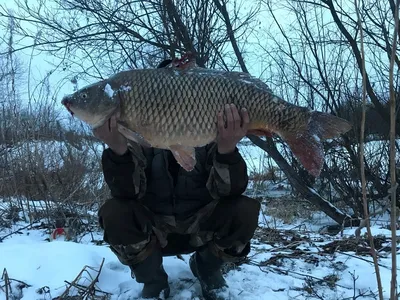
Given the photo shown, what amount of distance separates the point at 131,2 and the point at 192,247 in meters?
3.75

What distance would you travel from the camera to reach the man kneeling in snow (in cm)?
224

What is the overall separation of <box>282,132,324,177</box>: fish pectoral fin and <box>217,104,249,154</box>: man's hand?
0.21m

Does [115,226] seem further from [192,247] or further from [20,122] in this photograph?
[20,122]

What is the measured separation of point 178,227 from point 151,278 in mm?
297

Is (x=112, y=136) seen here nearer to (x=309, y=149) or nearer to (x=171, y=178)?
(x=171, y=178)

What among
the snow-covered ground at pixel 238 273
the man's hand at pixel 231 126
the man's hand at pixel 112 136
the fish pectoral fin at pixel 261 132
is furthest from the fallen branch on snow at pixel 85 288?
the fish pectoral fin at pixel 261 132

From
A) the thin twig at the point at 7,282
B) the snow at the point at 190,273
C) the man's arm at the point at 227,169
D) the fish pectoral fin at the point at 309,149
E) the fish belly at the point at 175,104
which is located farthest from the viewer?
the snow at the point at 190,273

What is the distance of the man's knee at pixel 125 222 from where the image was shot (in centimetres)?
223

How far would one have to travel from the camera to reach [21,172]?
456cm

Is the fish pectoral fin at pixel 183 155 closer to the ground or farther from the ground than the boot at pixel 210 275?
farther from the ground

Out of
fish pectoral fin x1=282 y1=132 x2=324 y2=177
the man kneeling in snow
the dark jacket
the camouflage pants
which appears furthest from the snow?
fish pectoral fin x1=282 y1=132 x2=324 y2=177

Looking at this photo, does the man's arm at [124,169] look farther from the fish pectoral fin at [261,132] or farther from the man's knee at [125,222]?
the fish pectoral fin at [261,132]

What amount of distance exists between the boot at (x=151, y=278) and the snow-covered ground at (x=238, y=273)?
0.24ft

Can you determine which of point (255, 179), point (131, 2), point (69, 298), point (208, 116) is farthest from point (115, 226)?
point (255, 179)
